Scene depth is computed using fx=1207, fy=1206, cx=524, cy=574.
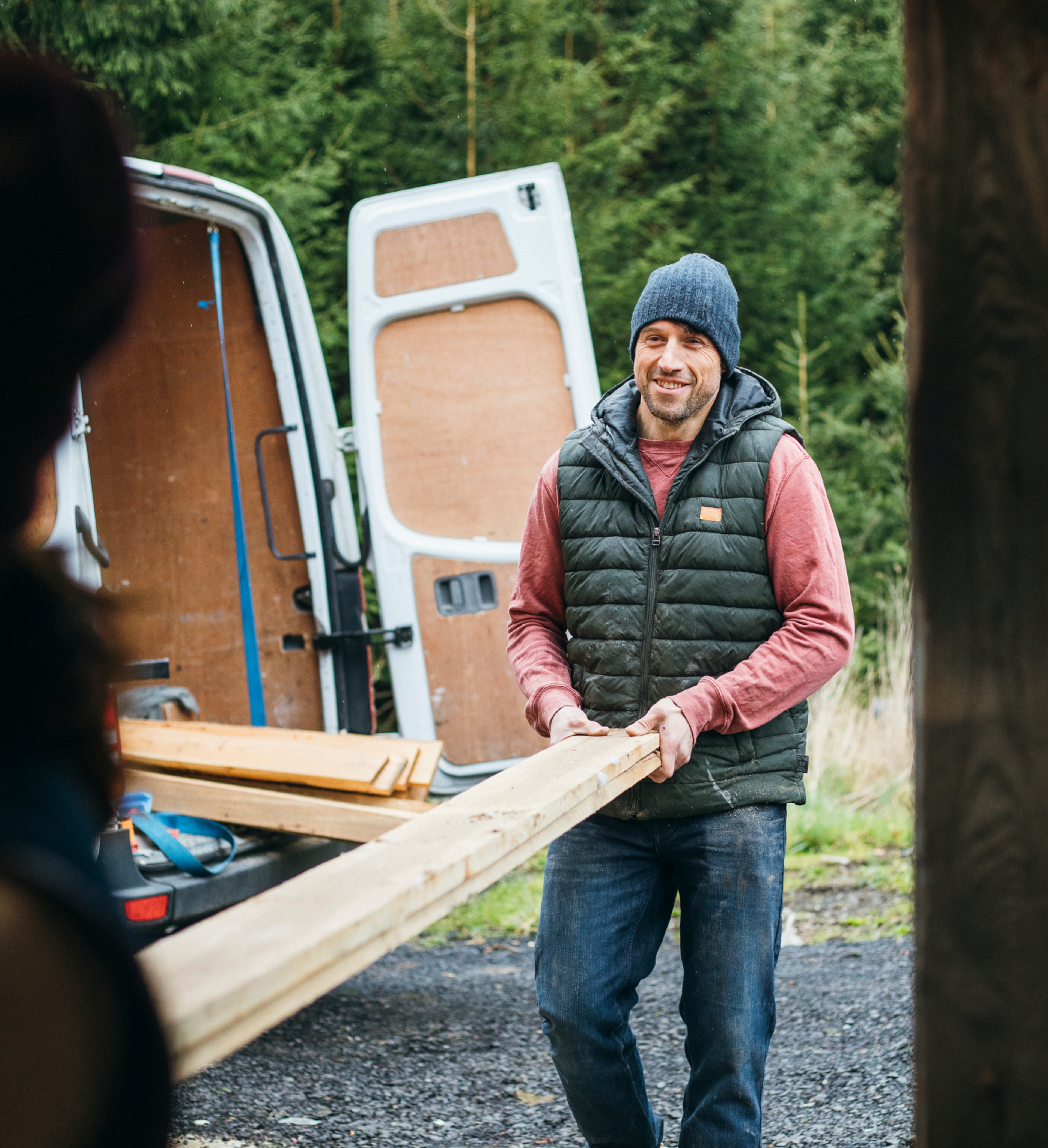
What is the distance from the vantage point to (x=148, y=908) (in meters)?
3.06

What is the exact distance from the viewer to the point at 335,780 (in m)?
3.50

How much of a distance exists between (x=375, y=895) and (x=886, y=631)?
752 centimetres

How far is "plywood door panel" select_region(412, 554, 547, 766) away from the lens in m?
4.49

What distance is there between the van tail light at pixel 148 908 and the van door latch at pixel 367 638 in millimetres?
1415

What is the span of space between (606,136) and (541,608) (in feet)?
23.4

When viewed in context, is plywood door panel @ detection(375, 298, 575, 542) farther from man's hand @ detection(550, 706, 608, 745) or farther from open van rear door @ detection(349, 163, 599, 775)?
man's hand @ detection(550, 706, 608, 745)

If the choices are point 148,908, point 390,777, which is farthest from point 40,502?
point 390,777

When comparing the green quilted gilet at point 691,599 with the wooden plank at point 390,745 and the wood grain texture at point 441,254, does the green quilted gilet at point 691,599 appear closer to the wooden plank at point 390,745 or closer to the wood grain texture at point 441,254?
the wooden plank at point 390,745

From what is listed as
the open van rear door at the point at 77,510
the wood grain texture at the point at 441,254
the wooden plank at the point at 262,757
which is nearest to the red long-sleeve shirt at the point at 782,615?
the wooden plank at the point at 262,757

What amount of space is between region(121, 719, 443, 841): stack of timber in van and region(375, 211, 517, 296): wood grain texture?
70.9 inches

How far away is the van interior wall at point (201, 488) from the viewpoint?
15.2ft

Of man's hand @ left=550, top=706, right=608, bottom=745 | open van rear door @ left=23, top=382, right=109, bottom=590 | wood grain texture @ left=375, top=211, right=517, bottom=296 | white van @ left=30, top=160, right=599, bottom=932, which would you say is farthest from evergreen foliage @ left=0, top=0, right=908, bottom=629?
man's hand @ left=550, top=706, right=608, bottom=745

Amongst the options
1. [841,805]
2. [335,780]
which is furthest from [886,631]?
[335,780]

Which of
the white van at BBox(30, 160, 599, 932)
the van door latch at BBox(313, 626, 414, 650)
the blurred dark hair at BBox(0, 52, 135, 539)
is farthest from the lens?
the white van at BBox(30, 160, 599, 932)
